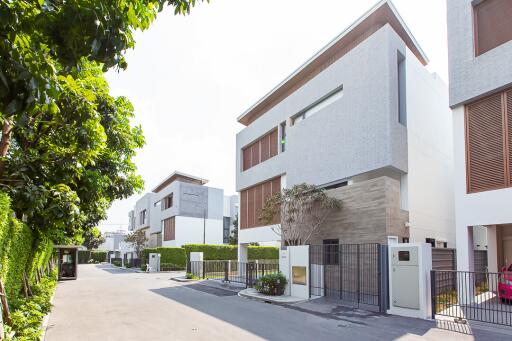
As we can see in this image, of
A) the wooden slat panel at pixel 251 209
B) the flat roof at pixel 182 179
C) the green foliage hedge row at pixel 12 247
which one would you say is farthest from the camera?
the flat roof at pixel 182 179

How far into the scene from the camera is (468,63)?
594 inches

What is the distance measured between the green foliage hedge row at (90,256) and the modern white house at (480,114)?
247 feet

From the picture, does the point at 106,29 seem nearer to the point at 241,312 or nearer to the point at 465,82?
the point at 241,312

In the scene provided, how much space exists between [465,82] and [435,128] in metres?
7.18

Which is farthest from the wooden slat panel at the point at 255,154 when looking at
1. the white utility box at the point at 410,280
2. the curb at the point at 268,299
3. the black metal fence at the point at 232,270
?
the white utility box at the point at 410,280

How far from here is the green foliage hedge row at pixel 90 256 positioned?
77537 millimetres

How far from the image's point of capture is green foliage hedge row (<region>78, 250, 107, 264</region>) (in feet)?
254

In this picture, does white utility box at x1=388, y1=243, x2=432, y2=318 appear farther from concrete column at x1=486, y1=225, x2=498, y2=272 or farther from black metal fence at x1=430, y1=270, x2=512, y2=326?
concrete column at x1=486, y1=225, x2=498, y2=272

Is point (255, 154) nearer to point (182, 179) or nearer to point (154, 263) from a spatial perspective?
point (154, 263)

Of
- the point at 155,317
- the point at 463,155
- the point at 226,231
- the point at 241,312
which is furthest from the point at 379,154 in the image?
the point at 226,231

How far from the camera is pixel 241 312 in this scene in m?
13.4

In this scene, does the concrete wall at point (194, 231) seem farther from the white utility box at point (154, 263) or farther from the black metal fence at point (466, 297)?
the black metal fence at point (466, 297)

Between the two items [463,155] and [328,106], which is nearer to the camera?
[463,155]

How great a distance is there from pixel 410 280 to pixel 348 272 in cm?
462
